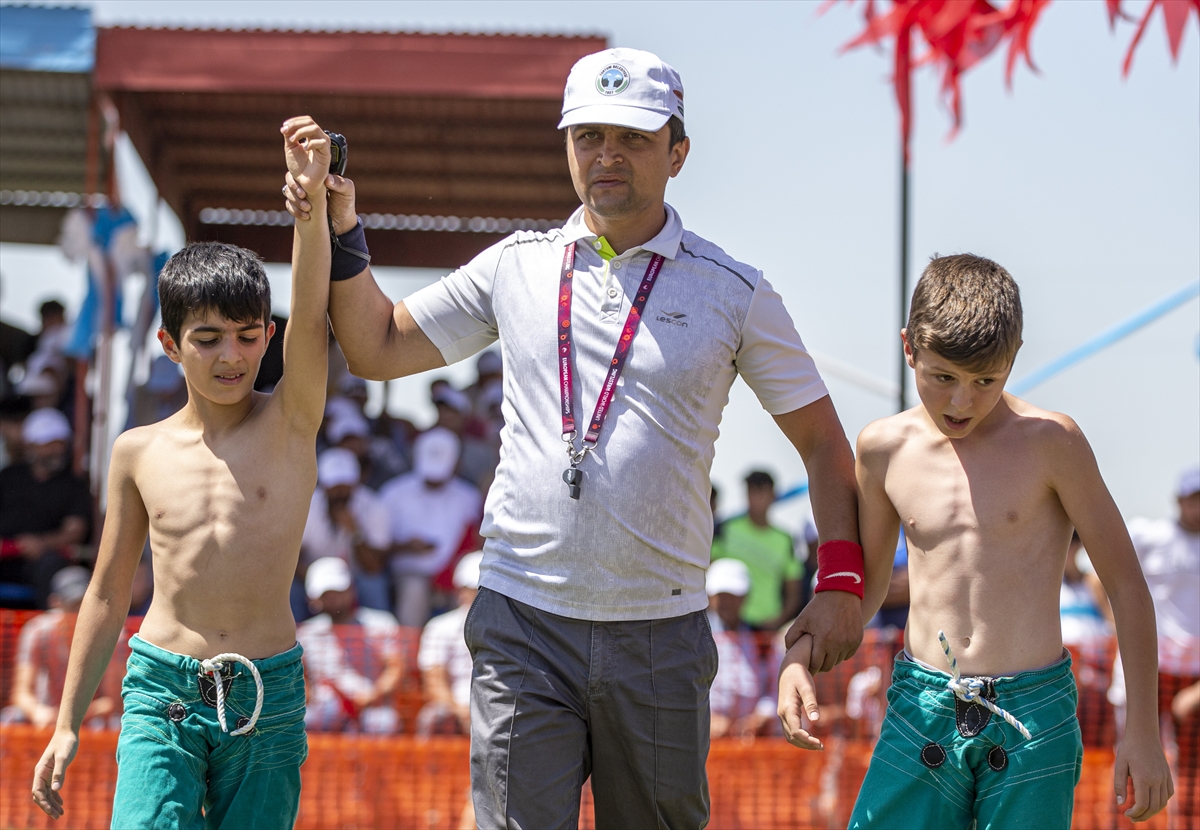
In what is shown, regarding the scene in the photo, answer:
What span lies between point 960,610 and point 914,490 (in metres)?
0.33

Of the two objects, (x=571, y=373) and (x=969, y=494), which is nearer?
(x=571, y=373)

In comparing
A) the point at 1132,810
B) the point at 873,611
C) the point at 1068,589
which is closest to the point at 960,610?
the point at 873,611

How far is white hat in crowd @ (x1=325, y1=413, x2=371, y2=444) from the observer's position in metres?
10.3

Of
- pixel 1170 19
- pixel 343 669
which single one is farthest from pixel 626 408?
pixel 343 669

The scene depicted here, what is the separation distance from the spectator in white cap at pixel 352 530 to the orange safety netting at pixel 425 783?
1820mm

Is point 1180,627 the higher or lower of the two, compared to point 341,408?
lower

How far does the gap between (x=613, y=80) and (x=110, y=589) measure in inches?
74.4

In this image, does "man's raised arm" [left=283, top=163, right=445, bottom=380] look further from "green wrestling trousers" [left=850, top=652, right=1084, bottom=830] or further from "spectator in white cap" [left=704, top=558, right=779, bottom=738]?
"spectator in white cap" [left=704, top=558, right=779, bottom=738]

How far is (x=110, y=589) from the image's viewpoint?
3584 millimetres

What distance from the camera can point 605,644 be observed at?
10.6ft

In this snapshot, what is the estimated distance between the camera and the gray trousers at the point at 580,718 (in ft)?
10.5

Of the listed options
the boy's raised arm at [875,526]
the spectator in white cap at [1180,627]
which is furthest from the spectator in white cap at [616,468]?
the spectator in white cap at [1180,627]

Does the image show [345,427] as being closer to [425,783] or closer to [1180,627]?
[425,783]

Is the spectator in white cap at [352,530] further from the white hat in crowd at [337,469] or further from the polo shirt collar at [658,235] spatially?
the polo shirt collar at [658,235]
